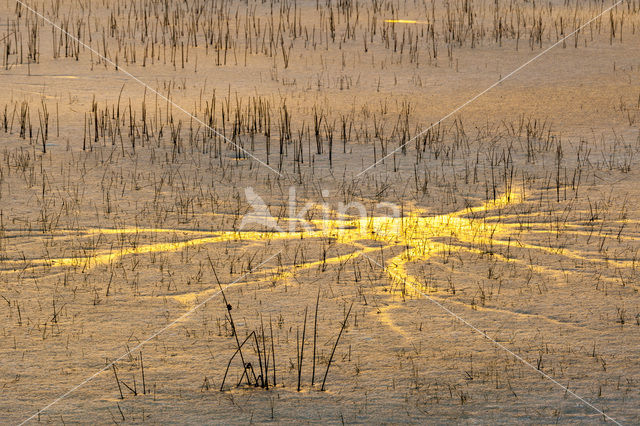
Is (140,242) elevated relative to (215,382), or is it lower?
elevated

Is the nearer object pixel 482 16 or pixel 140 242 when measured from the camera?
pixel 140 242

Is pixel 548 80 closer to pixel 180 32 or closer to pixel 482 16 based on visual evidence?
pixel 482 16

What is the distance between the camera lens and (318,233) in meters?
6.54

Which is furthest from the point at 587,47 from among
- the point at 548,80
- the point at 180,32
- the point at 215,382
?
the point at 215,382

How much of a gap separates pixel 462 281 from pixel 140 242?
2311mm

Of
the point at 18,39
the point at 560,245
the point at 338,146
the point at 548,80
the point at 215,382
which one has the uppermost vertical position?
the point at 18,39

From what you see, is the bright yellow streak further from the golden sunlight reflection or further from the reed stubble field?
the golden sunlight reflection

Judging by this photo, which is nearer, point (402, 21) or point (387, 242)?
point (387, 242)

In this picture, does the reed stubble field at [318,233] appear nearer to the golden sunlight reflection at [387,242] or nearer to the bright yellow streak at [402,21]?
the golden sunlight reflection at [387,242]

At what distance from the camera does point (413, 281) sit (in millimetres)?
5523

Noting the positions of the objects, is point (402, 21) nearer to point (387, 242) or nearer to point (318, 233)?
point (318, 233)

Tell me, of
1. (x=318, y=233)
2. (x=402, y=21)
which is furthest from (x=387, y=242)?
(x=402, y=21)

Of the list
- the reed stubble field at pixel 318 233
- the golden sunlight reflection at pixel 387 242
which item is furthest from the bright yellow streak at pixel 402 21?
the golden sunlight reflection at pixel 387 242

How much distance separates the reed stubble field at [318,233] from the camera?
404 cm
